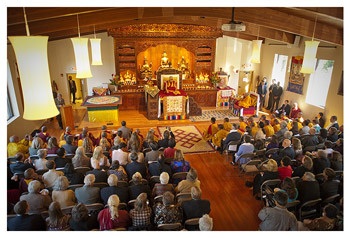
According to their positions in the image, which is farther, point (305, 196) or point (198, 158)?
point (198, 158)

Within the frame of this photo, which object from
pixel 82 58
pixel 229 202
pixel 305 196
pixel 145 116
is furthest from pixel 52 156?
pixel 145 116

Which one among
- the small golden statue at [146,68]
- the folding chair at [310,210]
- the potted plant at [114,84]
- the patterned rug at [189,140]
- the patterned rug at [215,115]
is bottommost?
the patterned rug at [189,140]

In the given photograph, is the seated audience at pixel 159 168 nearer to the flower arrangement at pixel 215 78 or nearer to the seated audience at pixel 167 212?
the seated audience at pixel 167 212

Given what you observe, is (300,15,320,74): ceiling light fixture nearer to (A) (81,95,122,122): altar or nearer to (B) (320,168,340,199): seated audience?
(B) (320,168,340,199): seated audience

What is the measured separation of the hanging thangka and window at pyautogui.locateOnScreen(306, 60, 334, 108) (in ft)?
1.35

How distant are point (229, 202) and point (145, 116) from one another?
6.08 m

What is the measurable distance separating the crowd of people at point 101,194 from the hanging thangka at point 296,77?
22.3 ft

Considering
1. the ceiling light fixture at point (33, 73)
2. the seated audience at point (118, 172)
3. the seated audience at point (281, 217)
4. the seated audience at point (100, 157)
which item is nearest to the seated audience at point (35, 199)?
the seated audience at point (118, 172)

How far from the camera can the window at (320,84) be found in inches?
335

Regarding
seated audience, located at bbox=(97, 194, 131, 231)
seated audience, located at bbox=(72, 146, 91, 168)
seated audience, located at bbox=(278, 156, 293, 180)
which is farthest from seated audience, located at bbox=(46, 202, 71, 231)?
seated audience, located at bbox=(278, 156, 293, 180)

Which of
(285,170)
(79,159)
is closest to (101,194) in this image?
(79,159)

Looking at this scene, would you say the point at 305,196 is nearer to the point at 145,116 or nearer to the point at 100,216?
the point at 100,216

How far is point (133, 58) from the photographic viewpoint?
11617mm

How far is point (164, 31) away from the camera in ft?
37.3
